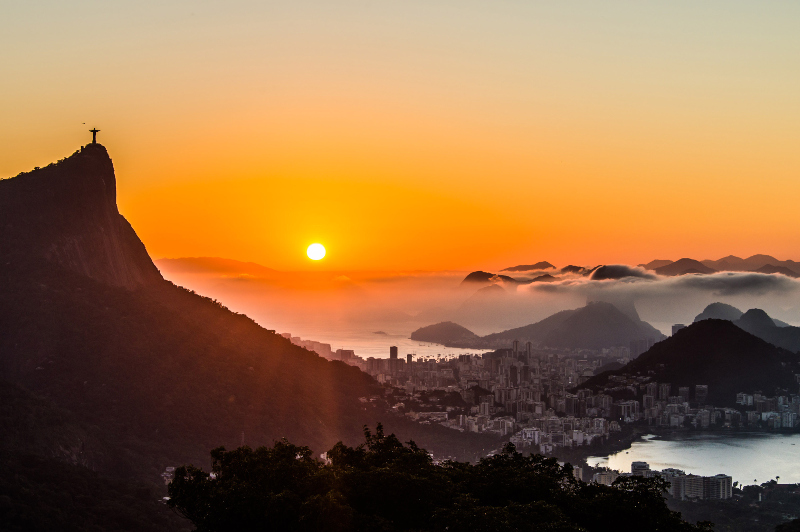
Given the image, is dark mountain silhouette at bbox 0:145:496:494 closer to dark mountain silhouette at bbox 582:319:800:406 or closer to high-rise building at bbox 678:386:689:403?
high-rise building at bbox 678:386:689:403

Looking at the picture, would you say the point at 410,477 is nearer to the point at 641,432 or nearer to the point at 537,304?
the point at 641,432

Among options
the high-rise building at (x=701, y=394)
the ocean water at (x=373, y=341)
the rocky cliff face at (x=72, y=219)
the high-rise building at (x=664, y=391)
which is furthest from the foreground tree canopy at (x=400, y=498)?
the ocean water at (x=373, y=341)

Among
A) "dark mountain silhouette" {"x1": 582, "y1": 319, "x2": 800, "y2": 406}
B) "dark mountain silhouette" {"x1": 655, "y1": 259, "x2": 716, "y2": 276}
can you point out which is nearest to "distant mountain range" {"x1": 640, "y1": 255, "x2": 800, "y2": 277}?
"dark mountain silhouette" {"x1": 655, "y1": 259, "x2": 716, "y2": 276}

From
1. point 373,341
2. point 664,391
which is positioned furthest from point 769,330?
point 373,341

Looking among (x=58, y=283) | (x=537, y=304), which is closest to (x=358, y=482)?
(x=58, y=283)

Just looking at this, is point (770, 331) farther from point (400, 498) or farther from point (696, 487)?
point (400, 498)

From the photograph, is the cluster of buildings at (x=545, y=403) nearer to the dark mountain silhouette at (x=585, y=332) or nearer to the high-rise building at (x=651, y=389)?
the high-rise building at (x=651, y=389)
